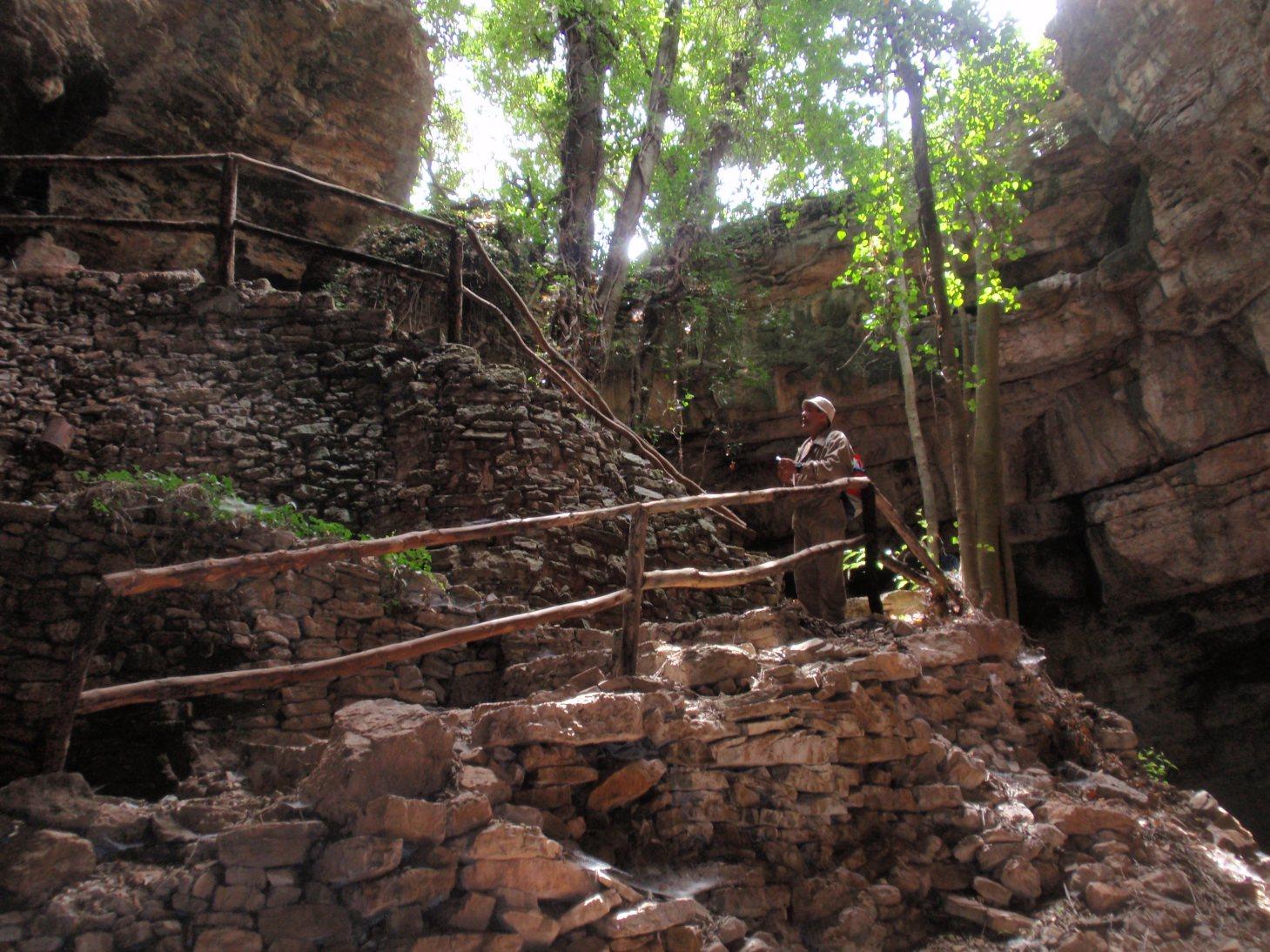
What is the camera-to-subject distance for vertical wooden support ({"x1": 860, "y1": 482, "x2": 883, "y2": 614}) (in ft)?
17.3

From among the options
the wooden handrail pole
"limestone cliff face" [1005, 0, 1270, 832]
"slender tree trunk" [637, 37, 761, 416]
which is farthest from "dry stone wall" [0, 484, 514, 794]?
"limestone cliff face" [1005, 0, 1270, 832]

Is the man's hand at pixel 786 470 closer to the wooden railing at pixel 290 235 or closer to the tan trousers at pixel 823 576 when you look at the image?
the tan trousers at pixel 823 576

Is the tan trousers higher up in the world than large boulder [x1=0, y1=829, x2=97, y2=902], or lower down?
higher up

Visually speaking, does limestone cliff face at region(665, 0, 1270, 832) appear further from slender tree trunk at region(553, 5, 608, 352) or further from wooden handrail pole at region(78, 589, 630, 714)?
wooden handrail pole at region(78, 589, 630, 714)

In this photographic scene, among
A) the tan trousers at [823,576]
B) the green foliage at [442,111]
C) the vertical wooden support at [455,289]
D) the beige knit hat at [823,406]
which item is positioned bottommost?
the tan trousers at [823,576]

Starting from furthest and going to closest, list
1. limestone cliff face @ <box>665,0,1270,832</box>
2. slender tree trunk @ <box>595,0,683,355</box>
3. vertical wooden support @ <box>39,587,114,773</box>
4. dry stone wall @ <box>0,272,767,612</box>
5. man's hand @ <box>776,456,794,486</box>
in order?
slender tree trunk @ <box>595,0,683,355</box> < limestone cliff face @ <box>665,0,1270,832</box> < dry stone wall @ <box>0,272,767,612</box> < man's hand @ <box>776,456,794,486</box> < vertical wooden support @ <box>39,587,114,773</box>

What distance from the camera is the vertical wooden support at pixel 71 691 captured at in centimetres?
279

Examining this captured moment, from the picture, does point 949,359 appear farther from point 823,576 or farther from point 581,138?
point 581,138

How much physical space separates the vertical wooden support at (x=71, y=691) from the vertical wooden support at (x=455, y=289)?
5.37 meters

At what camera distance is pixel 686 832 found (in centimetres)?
323

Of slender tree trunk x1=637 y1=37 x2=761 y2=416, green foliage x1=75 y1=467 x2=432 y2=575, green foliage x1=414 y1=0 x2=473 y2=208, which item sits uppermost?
green foliage x1=414 y1=0 x2=473 y2=208

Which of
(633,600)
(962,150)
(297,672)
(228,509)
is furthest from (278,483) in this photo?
(962,150)

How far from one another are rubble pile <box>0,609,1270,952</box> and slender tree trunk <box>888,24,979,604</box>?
2.36 meters

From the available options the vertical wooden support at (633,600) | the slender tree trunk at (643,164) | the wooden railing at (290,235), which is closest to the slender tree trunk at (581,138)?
the slender tree trunk at (643,164)
